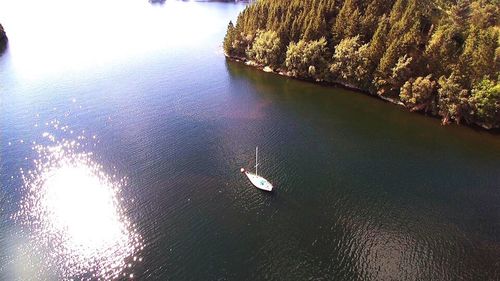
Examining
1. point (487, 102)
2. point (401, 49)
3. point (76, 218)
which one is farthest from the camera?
point (401, 49)

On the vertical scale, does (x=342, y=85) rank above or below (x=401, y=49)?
below

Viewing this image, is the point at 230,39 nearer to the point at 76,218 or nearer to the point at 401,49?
the point at 401,49

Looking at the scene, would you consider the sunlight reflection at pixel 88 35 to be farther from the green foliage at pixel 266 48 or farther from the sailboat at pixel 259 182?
the sailboat at pixel 259 182

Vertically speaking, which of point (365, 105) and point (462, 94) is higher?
point (462, 94)

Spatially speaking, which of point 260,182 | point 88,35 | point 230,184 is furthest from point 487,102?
point 88,35

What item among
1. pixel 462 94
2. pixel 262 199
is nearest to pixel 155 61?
pixel 262 199

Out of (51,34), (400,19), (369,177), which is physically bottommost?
(51,34)

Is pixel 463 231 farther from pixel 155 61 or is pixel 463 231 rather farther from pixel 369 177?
pixel 155 61

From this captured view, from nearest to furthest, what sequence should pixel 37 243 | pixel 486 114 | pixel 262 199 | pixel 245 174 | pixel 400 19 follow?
pixel 37 243
pixel 262 199
pixel 245 174
pixel 486 114
pixel 400 19
